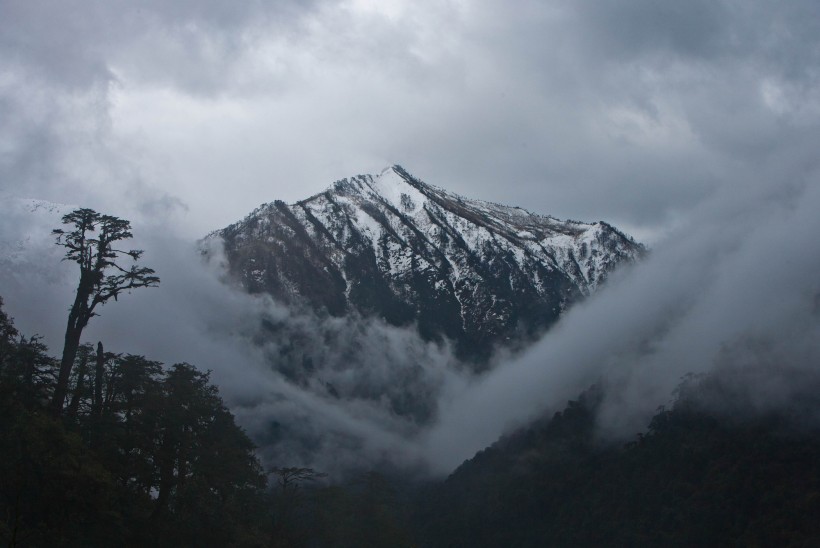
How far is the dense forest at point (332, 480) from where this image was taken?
1432 inches

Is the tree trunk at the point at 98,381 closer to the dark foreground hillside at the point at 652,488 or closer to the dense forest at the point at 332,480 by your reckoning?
the dense forest at the point at 332,480

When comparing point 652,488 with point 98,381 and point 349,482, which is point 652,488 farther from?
point 98,381

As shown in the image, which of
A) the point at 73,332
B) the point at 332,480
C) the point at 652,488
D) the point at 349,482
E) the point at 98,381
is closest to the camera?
the point at 73,332

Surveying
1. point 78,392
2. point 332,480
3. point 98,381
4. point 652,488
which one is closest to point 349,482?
point 652,488

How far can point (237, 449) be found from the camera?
51.8 metres

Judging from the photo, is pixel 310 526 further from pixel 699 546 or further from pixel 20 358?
pixel 699 546

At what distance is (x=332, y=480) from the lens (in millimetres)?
168250

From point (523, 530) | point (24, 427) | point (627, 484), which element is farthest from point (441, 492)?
point (24, 427)

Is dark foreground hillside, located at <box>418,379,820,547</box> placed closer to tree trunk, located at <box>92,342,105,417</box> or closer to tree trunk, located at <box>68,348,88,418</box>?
tree trunk, located at <box>92,342,105,417</box>

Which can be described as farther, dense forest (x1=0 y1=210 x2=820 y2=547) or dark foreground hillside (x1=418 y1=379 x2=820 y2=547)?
dark foreground hillside (x1=418 y1=379 x2=820 y2=547)

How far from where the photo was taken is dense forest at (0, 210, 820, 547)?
3638 centimetres

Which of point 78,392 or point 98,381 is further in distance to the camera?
point 98,381

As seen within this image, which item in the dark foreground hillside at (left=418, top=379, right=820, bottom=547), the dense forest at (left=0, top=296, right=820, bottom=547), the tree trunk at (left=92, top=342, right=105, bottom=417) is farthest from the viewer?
the dark foreground hillside at (left=418, top=379, right=820, bottom=547)

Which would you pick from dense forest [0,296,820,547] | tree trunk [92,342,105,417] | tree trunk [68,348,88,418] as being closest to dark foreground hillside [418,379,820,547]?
dense forest [0,296,820,547]
